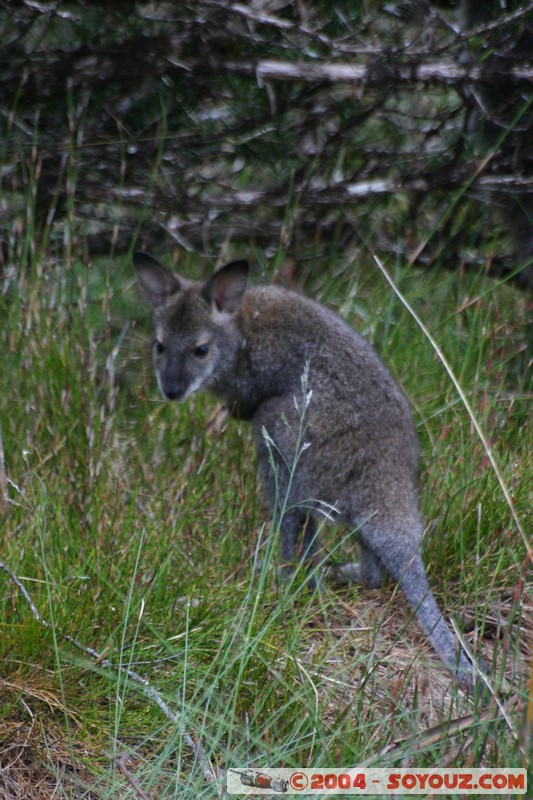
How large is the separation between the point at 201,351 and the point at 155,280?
1.65 feet

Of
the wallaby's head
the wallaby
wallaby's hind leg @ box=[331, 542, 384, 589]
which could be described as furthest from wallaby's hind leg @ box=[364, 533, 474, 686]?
the wallaby's head

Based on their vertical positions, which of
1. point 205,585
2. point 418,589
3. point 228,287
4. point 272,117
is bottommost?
point 205,585

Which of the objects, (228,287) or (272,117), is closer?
(228,287)

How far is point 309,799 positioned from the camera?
2.64m

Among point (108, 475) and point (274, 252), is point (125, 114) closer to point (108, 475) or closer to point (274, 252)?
point (274, 252)

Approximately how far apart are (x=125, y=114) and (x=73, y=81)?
38 centimetres

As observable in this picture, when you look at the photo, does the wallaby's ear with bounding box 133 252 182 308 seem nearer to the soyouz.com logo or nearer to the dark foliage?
the dark foliage

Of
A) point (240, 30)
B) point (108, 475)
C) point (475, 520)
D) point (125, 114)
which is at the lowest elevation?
point (108, 475)

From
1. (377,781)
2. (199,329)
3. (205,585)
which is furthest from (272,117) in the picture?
(377,781)

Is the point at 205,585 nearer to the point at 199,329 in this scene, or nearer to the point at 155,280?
the point at 199,329

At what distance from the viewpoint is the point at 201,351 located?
498cm

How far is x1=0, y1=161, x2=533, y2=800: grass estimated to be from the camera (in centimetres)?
303

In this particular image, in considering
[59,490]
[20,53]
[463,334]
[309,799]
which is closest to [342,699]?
[309,799]

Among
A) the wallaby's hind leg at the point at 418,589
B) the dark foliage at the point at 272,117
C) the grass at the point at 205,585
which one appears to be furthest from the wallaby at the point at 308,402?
the dark foliage at the point at 272,117
